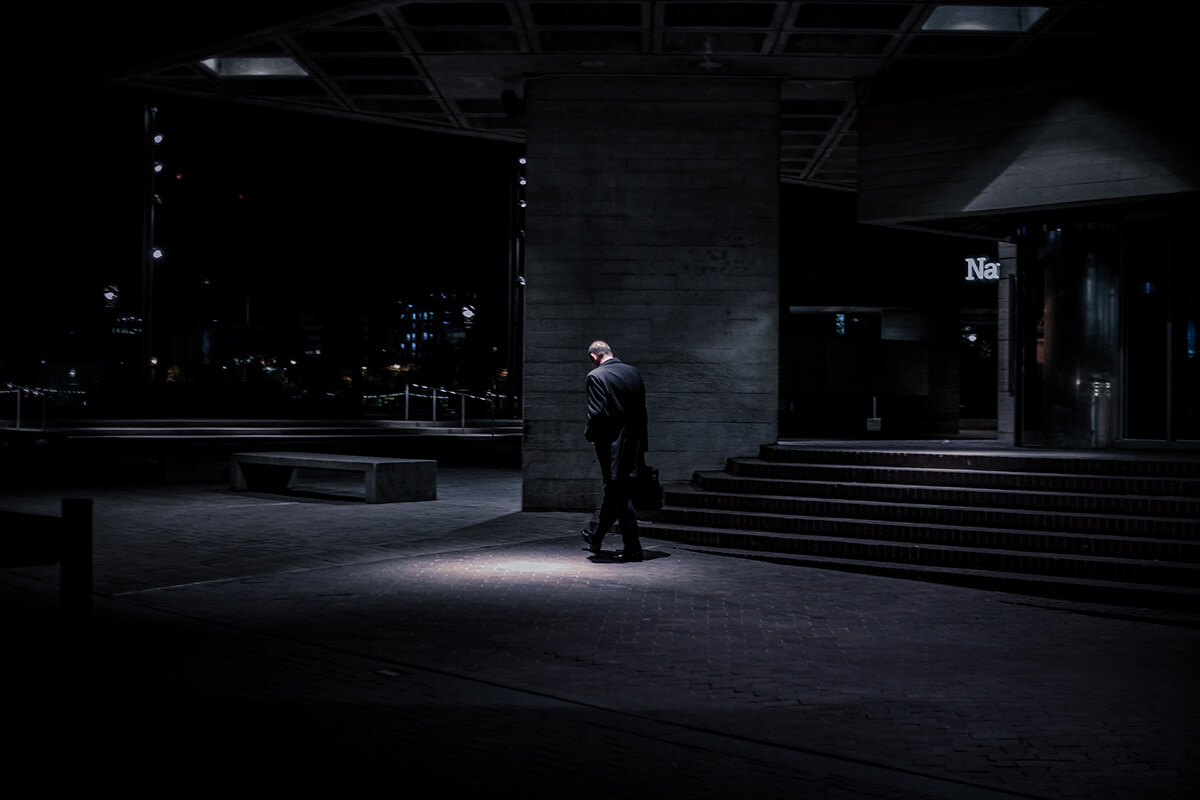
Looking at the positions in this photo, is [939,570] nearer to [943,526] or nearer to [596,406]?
[943,526]

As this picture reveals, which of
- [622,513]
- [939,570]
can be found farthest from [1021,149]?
[622,513]

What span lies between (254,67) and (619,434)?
7376mm

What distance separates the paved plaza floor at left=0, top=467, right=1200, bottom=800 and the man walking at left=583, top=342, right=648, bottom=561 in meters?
0.50

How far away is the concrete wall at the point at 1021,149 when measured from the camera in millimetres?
11766

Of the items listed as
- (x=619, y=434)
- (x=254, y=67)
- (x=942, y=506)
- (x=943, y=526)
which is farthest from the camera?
(x=254, y=67)

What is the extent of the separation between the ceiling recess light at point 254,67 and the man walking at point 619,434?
21.2 feet

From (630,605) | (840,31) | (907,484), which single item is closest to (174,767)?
(630,605)

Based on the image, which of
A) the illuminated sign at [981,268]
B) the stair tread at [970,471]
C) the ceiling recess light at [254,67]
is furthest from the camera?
the illuminated sign at [981,268]

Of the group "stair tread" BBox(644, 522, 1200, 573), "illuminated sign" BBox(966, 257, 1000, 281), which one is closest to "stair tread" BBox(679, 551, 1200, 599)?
"stair tread" BBox(644, 522, 1200, 573)

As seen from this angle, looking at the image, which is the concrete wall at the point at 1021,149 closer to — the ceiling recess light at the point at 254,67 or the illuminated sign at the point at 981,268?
the illuminated sign at the point at 981,268

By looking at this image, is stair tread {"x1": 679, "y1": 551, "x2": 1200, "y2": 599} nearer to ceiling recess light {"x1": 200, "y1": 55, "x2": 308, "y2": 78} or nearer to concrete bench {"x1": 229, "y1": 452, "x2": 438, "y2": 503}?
concrete bench {"x1": 229, "y1": 452, "x2": 438, "y2": 503}

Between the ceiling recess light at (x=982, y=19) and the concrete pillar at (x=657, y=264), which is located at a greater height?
the ceiling recess light at (x=982, y=19)

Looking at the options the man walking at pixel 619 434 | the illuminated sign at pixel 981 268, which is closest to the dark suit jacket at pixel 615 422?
the man walking at pixel 619 434

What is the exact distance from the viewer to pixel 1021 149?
41.7 ft
